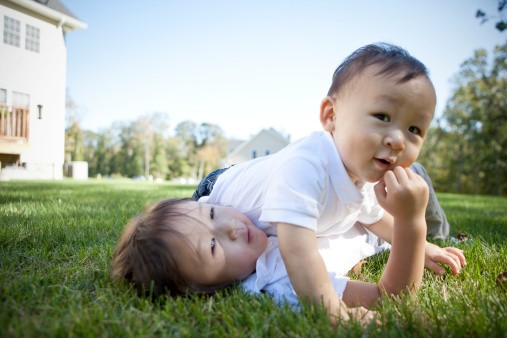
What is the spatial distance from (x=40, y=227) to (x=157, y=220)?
4.87 ft

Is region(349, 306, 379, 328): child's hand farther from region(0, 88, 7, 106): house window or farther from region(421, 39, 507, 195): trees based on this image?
region(421, 39, 507, 195): trees

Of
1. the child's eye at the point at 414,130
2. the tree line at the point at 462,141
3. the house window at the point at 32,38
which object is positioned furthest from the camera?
the tree line at the point at 462,141

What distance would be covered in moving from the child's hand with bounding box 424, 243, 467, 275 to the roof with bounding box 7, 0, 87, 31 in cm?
504

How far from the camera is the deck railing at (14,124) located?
3.87 metres

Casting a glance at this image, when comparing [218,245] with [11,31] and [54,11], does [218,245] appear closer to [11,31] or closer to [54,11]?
[11,31]

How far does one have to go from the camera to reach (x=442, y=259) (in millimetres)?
1915

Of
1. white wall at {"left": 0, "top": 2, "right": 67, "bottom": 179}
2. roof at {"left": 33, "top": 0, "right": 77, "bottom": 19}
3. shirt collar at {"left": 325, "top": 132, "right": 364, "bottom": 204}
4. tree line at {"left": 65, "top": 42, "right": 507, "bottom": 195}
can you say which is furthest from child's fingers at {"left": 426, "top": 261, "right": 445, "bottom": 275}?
tree line at {"left": 65, "top": 42, "right": 507, "bottom": 195}

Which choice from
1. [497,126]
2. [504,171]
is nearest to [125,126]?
[497,126]

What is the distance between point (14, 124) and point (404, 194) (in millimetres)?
4194

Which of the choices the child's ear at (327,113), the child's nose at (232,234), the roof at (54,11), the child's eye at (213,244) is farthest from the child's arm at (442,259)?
the roof at (54,11)

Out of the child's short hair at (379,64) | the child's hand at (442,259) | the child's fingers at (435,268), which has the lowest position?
the child's fingers at (435,268)

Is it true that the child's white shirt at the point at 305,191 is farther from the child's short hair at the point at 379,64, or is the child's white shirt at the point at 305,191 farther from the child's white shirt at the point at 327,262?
the child's short hair at the point at 379,64

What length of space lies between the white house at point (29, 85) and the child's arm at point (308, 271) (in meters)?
3.51

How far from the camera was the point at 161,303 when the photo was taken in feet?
4.81
